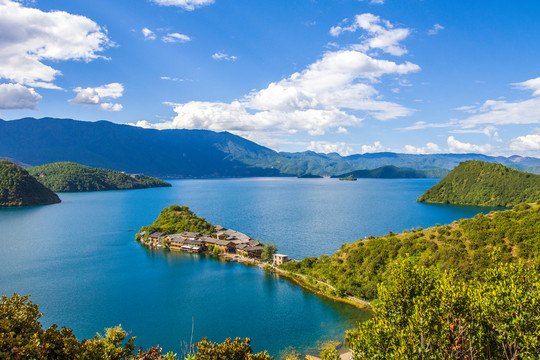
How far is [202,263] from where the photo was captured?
50.8 m

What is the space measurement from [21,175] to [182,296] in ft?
404

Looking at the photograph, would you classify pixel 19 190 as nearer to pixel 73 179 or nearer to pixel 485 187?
pixel 73 179

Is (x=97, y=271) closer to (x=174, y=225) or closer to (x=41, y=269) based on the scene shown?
(x=41, y=269)

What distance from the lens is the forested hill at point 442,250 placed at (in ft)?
106

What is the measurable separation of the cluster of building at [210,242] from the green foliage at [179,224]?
156 centimetres

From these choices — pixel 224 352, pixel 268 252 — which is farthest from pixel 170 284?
pixel 224 352

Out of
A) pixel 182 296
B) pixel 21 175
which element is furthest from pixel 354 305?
pixel 21 175

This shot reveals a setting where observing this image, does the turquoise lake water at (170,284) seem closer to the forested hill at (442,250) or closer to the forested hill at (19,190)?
the forested hill at (442,250)

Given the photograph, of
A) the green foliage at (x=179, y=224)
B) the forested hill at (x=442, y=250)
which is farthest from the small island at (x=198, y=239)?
the forested hill at (x=442, y=250)

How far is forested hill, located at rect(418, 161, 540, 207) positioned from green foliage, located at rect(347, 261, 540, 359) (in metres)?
128

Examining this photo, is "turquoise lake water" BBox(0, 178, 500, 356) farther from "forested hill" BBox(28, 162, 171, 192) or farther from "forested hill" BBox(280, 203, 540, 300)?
"forested hill" BBox(28, 162, 171, 192)

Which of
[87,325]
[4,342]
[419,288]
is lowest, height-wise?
[87,325]

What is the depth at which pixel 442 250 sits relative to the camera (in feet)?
116

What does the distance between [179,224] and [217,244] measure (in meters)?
13.5
